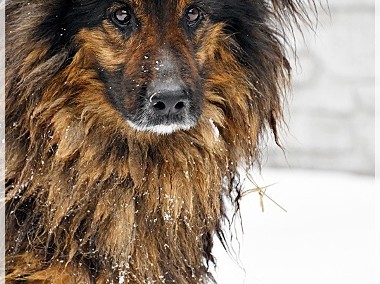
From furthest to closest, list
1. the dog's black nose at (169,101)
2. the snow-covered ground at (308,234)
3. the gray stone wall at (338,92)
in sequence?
the gray stone wall at (338,92)
the snow-covered ground at (308,234)
the dog's black nose at (169,101)

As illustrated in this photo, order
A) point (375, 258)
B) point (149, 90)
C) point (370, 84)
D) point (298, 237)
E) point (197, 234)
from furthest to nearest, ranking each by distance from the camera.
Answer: point (370, 84) < point (298, 237) < point (375, 258) < point (197, 234) < point (149, 90)

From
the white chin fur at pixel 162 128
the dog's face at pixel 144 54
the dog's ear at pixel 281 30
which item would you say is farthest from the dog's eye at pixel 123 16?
the dog's ear at pixel 281 30

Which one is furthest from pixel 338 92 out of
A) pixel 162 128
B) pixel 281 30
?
pixel 162 128

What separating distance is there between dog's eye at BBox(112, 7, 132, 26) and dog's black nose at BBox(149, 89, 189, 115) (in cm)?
33

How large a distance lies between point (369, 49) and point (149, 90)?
14.2ft

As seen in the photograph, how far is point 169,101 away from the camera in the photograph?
329 cm

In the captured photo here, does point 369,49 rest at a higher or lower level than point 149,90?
lower

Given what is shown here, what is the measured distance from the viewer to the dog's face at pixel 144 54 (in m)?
3.33

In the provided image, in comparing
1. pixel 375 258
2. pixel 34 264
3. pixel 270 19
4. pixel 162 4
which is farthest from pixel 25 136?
pixel 375 258

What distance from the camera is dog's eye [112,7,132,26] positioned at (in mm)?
3389

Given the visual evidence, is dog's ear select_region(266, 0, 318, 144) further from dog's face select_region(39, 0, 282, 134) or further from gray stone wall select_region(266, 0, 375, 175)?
gray stone wall select_region(266, 0, 375, 175)

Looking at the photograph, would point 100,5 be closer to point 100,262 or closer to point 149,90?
point 149,90

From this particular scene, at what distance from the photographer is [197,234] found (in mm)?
3648

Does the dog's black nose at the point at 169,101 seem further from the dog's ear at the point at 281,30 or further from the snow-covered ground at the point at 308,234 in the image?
the snow-covered ground at the point at 308,234
